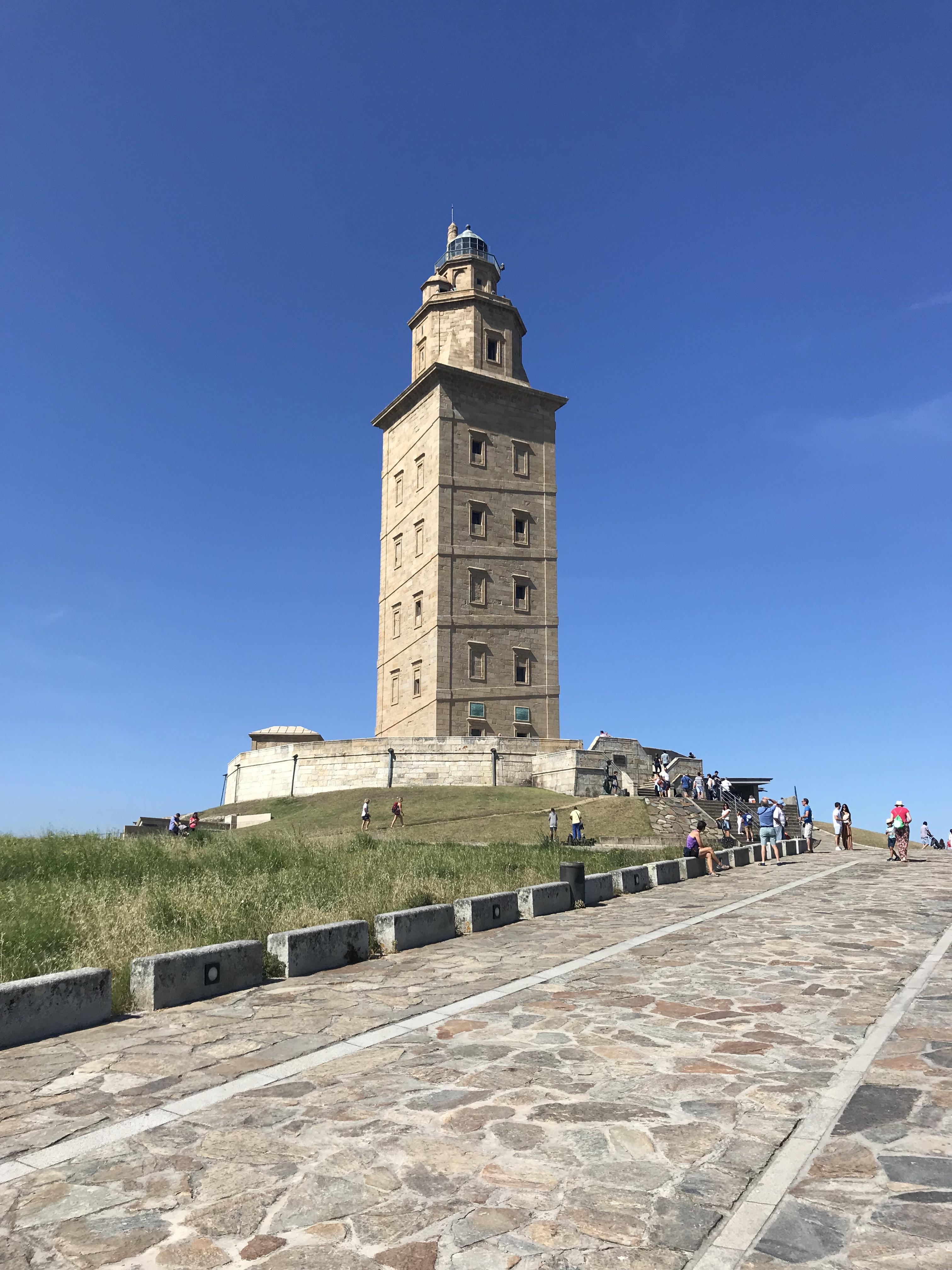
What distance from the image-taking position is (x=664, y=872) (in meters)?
17.4

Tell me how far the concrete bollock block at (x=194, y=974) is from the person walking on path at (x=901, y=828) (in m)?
18.5

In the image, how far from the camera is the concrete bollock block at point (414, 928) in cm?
948

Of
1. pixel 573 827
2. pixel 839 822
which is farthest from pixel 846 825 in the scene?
pixel 573 827

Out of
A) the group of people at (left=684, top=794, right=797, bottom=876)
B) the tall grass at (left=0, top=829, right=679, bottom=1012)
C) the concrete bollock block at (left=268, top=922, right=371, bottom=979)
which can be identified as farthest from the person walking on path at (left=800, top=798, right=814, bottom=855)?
the concrete bollock block at (left=268, top=922, right=371, bottom=979)

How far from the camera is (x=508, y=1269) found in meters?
3.03

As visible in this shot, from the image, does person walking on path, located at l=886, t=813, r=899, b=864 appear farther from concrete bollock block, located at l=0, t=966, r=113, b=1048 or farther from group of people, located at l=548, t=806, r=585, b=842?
concrete bollock block, located at l=0, t=966, r=113, b=1048

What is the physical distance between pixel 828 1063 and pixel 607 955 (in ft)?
13.0

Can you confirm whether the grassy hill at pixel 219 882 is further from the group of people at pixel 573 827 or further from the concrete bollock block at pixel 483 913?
the concrete bollock block at pixel 483 913

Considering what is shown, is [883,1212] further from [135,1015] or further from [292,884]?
[292,884]

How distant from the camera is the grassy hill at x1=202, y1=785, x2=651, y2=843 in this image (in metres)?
27.8

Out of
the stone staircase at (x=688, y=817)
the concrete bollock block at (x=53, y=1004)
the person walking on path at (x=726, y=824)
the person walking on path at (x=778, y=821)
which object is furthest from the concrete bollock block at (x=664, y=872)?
the concrete bollock block at (x=53, y=1004)

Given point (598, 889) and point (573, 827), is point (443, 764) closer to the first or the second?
point (573, 827)

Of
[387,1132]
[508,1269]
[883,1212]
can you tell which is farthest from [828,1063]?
[508,1269]

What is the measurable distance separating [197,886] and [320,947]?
9.83 ft
